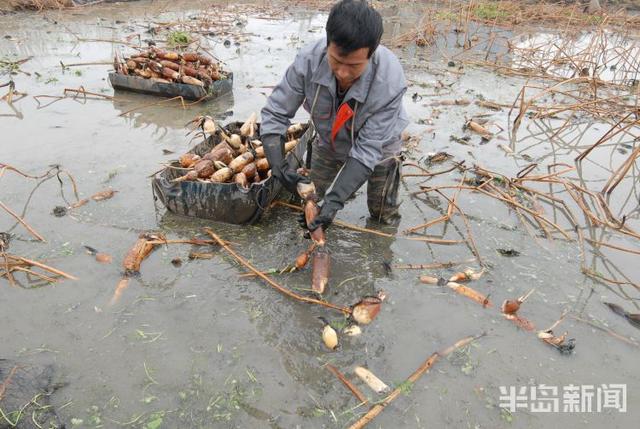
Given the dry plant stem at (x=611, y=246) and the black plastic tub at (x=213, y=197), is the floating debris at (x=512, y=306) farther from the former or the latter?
the black plastic tub at (x=213, y=197)

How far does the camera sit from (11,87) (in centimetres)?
548

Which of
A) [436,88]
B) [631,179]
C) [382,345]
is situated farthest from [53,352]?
[436,88]

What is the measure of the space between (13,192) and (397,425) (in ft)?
12.0

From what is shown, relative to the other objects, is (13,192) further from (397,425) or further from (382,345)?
(397,425)

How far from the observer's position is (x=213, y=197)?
10.4 feet

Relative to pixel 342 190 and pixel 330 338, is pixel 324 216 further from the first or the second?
pixel 330 338

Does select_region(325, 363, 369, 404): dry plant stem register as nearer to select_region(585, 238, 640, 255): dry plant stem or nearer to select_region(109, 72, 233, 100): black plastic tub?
select_region(585, 238, 640, 255): dry plant stem

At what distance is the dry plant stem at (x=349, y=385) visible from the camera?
2090 millimetres

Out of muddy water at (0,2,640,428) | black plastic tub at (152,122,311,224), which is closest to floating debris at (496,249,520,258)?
→ muddy water at (0,2,640,428)

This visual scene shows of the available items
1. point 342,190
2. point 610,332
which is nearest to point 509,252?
point 610,332

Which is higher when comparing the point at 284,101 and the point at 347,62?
the point at 347,62

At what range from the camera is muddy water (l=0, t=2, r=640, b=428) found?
6.77 ft

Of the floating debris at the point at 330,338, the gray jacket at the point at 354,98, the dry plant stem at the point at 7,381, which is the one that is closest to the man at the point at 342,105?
the gray jacket at the point at 354,98

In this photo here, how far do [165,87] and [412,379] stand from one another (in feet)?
16.9
